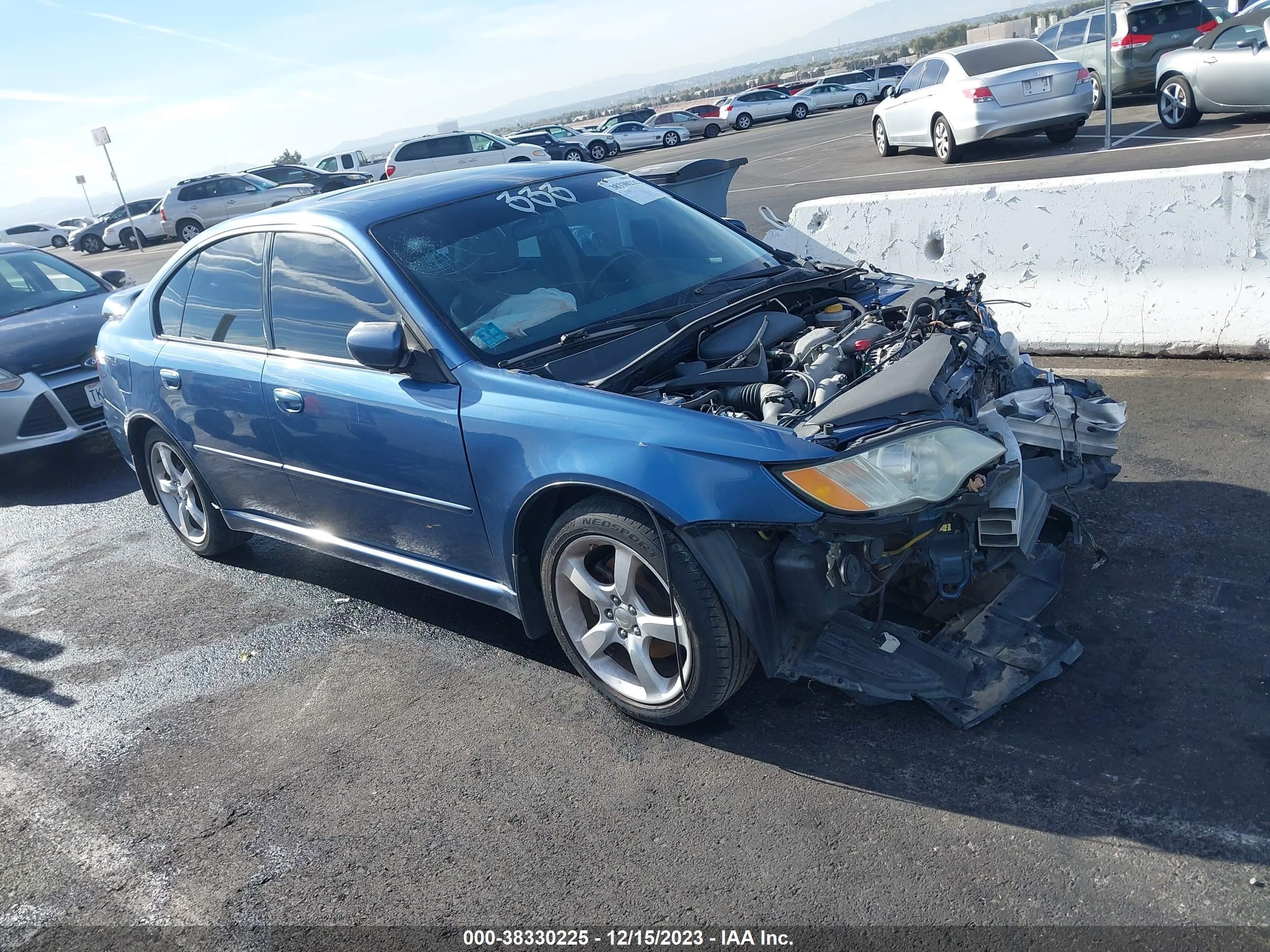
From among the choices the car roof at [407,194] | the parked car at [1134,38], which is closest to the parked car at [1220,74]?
the parked car at [1134,38]

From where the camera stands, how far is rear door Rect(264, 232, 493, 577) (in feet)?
12.1

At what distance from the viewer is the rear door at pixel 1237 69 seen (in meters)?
12.5

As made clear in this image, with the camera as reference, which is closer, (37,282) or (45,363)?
(45,363)

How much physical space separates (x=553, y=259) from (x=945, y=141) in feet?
42.8

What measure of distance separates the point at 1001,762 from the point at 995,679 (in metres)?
0.32

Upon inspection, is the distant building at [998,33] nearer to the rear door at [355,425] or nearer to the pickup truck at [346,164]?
the pickup truck at [346,164]

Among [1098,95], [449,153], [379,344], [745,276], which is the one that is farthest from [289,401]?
[449,153]

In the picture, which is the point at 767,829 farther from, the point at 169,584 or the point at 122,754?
the point at 169,584

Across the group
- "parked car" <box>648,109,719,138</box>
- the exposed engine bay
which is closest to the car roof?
the exposed engine bay

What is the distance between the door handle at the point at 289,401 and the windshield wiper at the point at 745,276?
1.62m

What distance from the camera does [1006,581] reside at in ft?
12.0

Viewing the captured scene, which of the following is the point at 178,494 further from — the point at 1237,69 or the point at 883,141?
the point at 883,141

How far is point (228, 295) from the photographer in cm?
462

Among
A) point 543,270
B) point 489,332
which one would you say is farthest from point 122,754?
point 543,270
